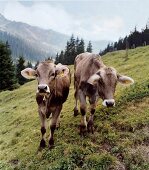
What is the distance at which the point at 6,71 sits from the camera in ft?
242

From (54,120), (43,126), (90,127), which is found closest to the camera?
(54,120)

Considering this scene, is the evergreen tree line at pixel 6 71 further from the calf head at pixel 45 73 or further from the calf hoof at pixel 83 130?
the calf head at pixel 45 73

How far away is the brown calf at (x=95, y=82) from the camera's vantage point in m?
13.6

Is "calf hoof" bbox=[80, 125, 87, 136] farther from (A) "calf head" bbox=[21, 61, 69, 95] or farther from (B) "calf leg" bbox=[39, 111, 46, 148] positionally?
(A) "calf head" bbox=[21, 61, 69, 95]

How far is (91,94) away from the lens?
50.0 feet

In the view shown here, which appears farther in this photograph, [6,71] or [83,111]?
[6,71]

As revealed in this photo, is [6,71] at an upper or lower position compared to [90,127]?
upper

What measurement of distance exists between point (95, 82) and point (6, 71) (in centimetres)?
6159

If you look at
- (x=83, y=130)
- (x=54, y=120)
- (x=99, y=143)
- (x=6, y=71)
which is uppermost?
(x=6, y=71)

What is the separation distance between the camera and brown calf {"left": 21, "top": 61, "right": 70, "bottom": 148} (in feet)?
44.2

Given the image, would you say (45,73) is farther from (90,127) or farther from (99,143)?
(99,143)

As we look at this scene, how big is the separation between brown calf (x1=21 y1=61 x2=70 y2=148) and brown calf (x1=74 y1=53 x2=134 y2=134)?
902 mm

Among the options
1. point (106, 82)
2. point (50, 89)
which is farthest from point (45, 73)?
point (106, 82)

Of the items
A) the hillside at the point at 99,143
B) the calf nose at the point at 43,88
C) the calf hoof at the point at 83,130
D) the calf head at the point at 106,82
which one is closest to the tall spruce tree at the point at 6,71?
the hillside at the point at 99,143
